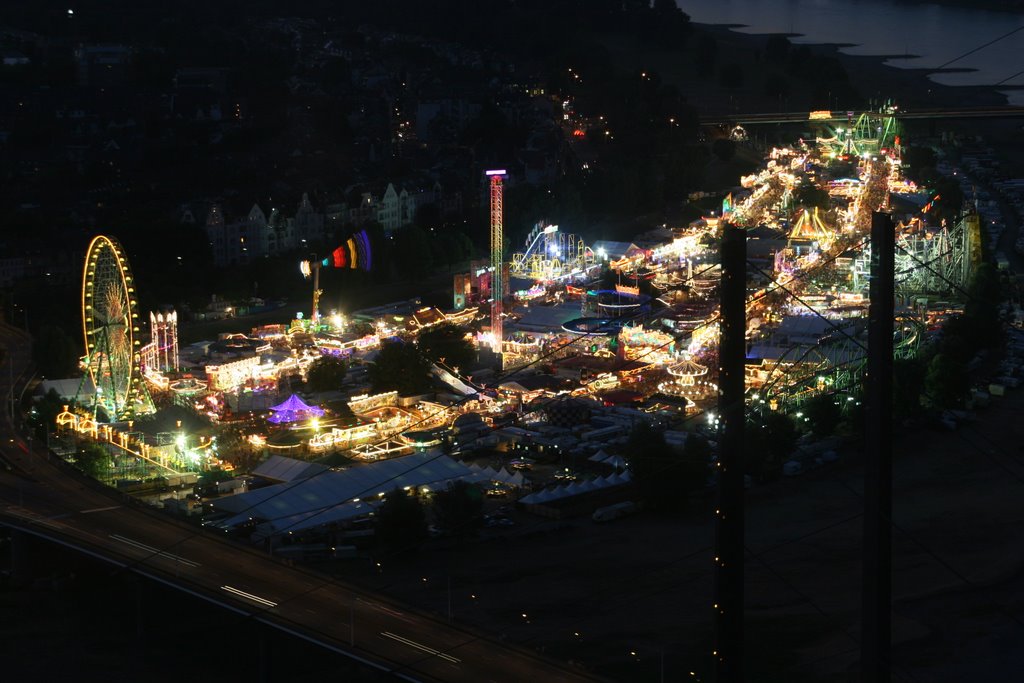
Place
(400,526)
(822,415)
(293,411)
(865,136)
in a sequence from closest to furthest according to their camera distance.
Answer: (400,526), (822,415), (293,411), (865,136)

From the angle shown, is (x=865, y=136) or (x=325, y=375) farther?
(x=865, y=136)

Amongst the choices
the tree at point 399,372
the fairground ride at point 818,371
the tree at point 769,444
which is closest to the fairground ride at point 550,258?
the tree at point 399,372

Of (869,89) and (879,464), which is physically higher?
(879,464)

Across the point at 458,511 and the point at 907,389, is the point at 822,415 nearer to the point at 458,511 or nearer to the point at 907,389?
the point at 907,389

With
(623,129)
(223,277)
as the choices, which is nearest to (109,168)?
(223,277)

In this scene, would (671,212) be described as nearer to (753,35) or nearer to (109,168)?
(109,168)

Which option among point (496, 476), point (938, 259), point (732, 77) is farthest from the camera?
point (732, 77)

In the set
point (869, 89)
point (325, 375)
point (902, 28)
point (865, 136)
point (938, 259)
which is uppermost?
point (902, 28)

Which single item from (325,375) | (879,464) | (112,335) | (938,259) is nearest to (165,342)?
(112,335)
